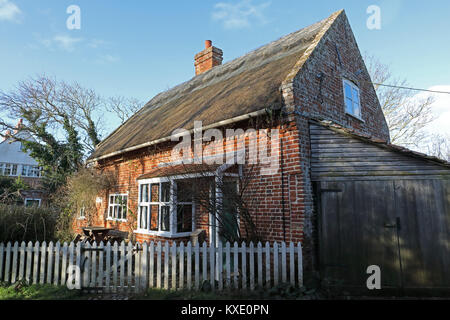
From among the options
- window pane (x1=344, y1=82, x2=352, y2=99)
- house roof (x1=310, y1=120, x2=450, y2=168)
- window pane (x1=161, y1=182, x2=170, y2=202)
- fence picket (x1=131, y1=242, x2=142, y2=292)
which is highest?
window pane (x1=344, y1=82, x2=352, y2=99)

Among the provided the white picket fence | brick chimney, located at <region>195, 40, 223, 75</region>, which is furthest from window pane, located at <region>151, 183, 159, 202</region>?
brick chimney, located at <region>195, 40, 223, 75</region>

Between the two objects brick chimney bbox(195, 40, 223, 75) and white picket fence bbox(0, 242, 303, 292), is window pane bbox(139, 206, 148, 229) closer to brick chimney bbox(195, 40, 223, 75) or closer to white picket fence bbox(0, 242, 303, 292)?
white picket fence bbox(0, 242, 303, 292)

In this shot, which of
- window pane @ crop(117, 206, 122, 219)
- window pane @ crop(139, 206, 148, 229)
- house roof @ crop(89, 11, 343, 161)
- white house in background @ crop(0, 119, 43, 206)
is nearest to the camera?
house roof @ crop(89, 11, 343, 161)

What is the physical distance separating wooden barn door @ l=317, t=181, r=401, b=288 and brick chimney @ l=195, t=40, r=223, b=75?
40.4 feet

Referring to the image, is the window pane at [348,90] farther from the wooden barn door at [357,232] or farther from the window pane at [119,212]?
the window pane at [119,212]

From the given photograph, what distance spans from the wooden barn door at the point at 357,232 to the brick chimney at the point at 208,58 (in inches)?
485

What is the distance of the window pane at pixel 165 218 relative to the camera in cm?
788

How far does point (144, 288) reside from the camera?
5.35 meters

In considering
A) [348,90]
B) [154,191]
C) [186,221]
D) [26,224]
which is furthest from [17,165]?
[348,90]

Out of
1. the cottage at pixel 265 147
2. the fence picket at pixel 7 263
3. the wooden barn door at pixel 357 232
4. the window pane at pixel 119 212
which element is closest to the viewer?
the wooden barn door at pixel 357 232

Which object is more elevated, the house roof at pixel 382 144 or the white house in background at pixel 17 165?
the white house in background at pixel 17 165

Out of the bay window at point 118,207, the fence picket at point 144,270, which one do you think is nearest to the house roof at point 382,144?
the fence picket at point 144,270

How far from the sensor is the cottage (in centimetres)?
588
